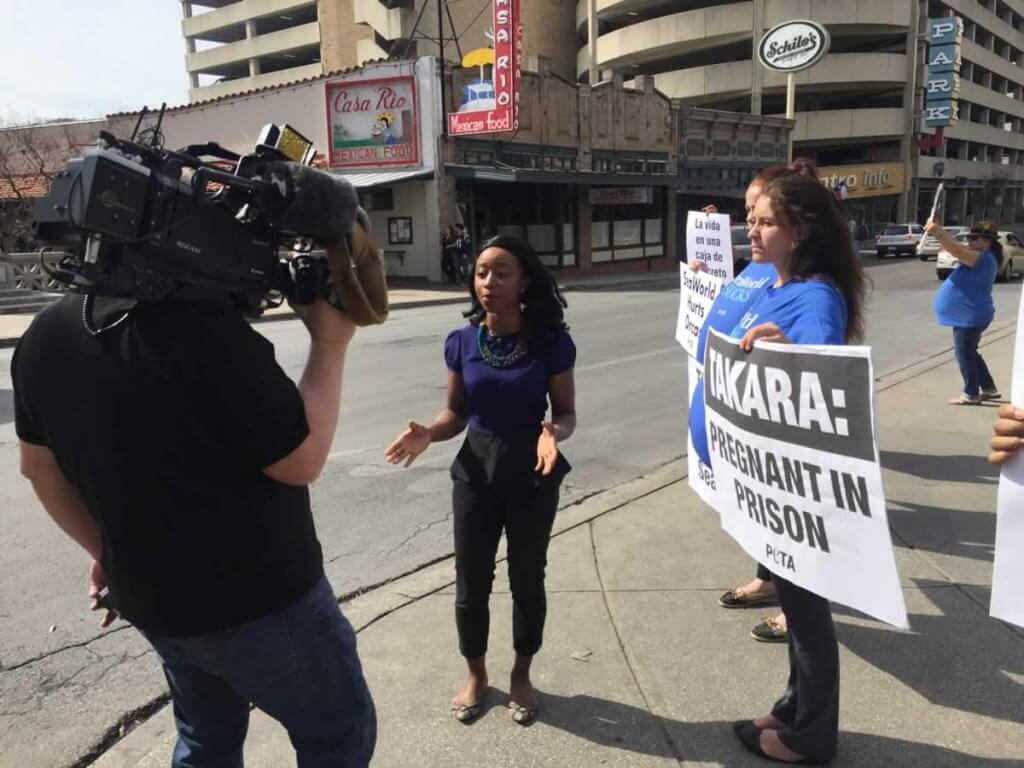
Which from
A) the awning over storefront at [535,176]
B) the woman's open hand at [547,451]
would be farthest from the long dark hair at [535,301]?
the awning over storefront at [535,176]

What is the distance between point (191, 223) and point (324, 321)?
32 centimetres

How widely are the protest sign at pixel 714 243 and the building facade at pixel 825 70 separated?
39.2m

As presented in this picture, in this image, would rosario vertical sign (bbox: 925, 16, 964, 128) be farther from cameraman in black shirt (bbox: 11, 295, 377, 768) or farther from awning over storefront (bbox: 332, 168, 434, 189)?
cameraman in black shirt (bbox: 11, 295, 377, 768)

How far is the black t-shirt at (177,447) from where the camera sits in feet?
4.76

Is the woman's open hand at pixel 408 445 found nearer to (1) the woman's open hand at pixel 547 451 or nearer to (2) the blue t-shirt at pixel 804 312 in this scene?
(1) the woman's open hand at pixel 547 451

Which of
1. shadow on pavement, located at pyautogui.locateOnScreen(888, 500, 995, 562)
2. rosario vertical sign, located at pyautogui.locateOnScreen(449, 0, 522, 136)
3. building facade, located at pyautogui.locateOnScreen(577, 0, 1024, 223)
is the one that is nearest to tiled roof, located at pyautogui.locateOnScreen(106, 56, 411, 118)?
rosario vertical sign, located at pyautogui.locateOnScreen(449, 0, 522, 136)

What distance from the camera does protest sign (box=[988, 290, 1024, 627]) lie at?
1.88m

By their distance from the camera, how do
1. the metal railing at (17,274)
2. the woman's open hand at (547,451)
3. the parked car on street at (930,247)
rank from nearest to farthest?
the woman's open hand at (547,451) → the metal railing at (17,274) → the parked car on street at (930,247)

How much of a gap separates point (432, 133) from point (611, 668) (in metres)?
21.0

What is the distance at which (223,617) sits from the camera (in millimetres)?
1587

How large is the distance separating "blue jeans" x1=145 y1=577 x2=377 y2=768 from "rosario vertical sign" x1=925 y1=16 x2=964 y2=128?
5507cm

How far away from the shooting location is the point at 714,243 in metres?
5.09

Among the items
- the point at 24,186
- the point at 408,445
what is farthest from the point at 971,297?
the point at 24,186

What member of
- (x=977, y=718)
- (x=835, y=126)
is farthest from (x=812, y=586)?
(x=835, y=126)
